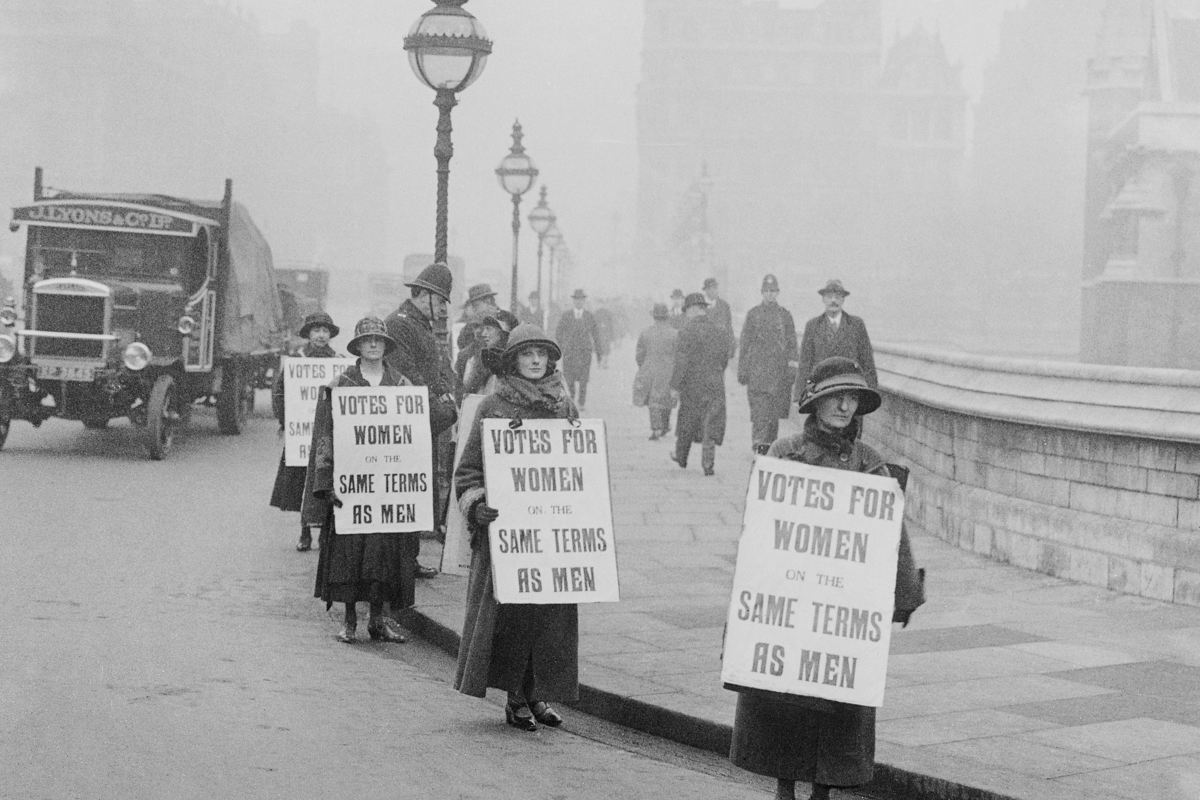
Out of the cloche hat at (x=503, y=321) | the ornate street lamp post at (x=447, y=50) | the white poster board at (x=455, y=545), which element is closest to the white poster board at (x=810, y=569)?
the white poster board at (x=455, y=545)

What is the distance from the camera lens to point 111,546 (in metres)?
12.2

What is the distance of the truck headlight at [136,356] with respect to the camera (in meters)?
18.4

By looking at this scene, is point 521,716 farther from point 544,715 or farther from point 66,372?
point 66,372

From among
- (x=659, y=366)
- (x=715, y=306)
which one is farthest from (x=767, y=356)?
(x=715, y=306)

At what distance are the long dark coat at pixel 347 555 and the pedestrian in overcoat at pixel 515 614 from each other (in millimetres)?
1800

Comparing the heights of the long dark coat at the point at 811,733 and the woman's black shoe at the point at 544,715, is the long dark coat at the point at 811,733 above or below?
above

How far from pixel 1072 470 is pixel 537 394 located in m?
4.98

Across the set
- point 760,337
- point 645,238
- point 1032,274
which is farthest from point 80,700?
point 645,238

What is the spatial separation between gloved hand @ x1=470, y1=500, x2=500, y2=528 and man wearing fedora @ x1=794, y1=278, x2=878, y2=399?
22.4ft

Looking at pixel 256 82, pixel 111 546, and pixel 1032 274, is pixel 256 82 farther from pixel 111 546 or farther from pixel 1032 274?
pixel 111 546

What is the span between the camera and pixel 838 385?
5.59 meters

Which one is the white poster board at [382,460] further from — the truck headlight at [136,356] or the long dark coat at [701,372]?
the truck headlight at [136,356]

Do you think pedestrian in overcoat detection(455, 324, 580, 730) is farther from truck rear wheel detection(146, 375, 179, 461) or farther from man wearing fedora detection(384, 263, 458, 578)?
truck rear wheel detection(146, 375, 179, 461)

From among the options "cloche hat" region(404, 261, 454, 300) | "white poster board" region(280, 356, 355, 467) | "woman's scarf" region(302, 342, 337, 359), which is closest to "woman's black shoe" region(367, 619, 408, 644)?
"cloche hat" region(404, 261, 454, 300)
